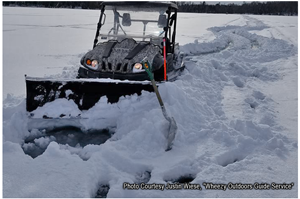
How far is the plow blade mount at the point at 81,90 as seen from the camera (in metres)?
4.36

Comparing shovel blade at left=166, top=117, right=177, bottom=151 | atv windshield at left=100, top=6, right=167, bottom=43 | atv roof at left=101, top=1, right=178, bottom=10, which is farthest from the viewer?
atv windshield at left=100, top=6, right=167, bottom=43

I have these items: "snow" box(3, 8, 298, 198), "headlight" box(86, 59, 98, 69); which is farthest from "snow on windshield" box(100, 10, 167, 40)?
"snow" box(3, 8, 298, 198)

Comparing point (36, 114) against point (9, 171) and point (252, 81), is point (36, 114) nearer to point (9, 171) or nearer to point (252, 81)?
point (9, 171)

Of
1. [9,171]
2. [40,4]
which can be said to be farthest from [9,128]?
[40,4]

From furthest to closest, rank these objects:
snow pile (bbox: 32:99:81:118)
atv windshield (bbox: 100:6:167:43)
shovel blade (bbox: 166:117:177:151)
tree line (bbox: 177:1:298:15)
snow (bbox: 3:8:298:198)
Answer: tree line (bbox: 177:1:298:15) → atv windshield (bbox: 100:6:167:43) → snow pile (bbox: 32:99:81:118) → shovel blade (bbox: 166:117:177:151) → snow (bbox: 3:8:298:198)

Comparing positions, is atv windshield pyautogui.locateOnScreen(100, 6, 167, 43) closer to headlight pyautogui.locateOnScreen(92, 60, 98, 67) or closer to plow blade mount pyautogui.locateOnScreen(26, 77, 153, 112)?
headlight pyautogui.locateOnScreen(92, 60, 98, 67)

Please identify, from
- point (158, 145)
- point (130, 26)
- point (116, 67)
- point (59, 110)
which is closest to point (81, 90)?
point (59, 110)

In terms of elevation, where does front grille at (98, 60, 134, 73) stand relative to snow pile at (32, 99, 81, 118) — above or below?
above

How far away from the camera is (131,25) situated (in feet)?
19.9

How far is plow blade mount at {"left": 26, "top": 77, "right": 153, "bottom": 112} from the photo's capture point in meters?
4.36

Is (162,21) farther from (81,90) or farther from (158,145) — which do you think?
(158,145)

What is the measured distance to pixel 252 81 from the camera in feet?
22.9

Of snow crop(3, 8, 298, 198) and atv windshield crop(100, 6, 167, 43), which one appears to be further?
atv windshield crop(100, 6, 167, 43)

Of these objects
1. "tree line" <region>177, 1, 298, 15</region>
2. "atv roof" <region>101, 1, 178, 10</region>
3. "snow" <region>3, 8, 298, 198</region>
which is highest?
"tree line" <region>177, 1, 298, 15</region>
